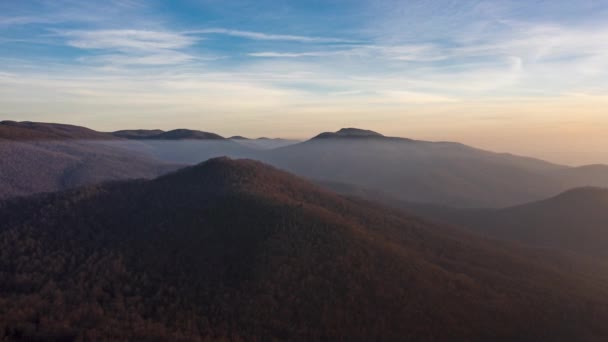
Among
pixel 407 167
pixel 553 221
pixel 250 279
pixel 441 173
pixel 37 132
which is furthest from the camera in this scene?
pixel 407 167

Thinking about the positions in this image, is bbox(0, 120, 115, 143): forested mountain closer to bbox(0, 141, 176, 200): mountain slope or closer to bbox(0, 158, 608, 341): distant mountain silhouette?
bbox(0, 141, 176, 200): mountain slope

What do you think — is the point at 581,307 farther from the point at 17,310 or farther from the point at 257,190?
the point at 17,310

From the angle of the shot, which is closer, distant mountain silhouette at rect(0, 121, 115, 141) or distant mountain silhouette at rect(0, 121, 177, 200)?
distant mountain silhouette at rect(0, 121, 177, 200)

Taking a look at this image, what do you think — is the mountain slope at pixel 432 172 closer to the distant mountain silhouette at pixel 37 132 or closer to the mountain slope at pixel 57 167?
the mountain slope at pixel 57 167

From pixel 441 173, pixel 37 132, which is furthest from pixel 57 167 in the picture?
pixel 441 173

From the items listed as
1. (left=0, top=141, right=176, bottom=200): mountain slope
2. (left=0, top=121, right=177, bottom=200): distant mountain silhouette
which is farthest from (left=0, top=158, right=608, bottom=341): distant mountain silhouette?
(left=0, top=141, right=176, bottom=200): mountain slope

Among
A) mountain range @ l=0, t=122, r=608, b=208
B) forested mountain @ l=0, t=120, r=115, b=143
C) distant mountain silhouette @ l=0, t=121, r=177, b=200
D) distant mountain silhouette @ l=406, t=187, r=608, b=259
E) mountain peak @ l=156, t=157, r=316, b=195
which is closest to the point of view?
mountain peak @ l=156, t=157, r=316, b=195

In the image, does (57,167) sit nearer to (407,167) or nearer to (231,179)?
(231,179)
